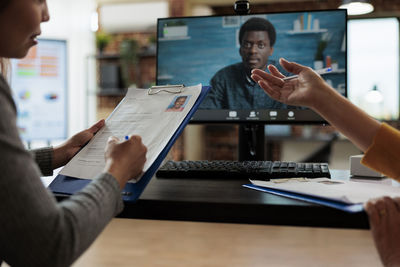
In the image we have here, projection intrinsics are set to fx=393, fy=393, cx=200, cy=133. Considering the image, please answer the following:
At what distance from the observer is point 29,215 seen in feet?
1.74

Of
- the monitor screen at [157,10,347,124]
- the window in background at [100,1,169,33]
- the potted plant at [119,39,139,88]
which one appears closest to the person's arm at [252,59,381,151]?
the monitor screen at [157,10,347,124]

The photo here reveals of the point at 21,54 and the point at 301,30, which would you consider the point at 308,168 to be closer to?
the point at 301,30

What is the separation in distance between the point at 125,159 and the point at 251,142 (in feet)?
2.17

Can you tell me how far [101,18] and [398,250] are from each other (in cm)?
514

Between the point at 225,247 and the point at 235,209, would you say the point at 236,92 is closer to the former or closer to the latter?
the point at 235,209

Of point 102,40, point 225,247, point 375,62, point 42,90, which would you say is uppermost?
point 102,40

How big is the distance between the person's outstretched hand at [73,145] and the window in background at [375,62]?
4.40m

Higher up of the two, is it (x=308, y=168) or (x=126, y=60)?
(x=126, y=60)

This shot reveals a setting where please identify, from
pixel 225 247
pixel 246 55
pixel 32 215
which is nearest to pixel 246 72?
pixel 246 55

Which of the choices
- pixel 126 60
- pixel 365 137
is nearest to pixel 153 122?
pixel 365 137

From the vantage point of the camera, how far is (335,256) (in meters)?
2.42

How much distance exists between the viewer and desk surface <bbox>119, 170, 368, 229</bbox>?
2.06ft

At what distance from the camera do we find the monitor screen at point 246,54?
1202 millimetres

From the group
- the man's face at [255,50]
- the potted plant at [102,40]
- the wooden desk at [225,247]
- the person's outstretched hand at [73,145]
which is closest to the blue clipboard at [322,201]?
the person's outstretched hand at [73,145]
